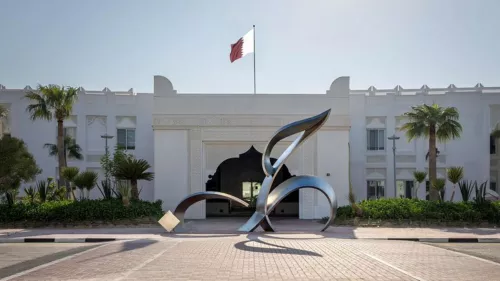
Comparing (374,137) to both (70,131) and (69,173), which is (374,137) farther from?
(70,131)

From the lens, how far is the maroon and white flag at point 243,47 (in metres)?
27.2

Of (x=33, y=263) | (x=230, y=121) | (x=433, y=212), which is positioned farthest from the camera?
(x=230, y=121)

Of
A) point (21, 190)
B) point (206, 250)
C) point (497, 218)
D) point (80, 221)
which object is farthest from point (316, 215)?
point (21, 190)

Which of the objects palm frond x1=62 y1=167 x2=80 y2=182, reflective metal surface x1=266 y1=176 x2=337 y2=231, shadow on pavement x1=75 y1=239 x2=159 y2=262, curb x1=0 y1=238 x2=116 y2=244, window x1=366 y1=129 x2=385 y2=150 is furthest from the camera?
window x1=366 y1=129 x2=385 y2=150

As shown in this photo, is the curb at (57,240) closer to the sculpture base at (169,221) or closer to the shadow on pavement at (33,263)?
the sculpture base at (169,221)

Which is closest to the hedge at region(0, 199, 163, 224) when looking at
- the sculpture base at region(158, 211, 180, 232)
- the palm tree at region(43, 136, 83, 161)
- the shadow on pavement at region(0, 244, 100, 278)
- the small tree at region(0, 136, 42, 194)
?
the small tree at region(0, 136, 42, 194)

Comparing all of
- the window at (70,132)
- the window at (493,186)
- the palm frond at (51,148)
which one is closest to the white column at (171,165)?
the palm frond at (51,148)

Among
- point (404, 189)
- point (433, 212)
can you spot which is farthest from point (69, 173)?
point (404, 189)

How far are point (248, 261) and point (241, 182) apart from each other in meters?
23.0

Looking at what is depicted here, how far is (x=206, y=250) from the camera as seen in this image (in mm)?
12828

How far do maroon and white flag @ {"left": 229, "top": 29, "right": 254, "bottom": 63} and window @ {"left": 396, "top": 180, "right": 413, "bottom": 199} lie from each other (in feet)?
46.6

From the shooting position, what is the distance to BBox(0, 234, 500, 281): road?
918 centimetres

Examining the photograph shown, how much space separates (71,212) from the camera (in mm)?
20609

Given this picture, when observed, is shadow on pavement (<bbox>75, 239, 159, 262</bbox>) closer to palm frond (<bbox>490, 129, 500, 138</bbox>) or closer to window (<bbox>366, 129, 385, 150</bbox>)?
window (<bbox>366, 129, 385, 150</bbox>)
